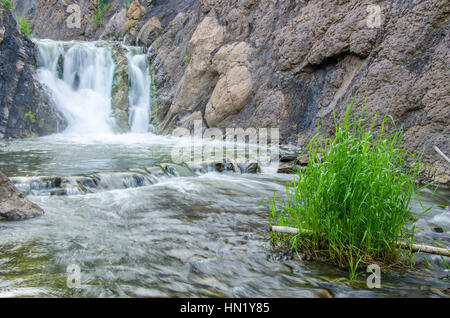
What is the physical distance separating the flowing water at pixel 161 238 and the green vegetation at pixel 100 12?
1799cm

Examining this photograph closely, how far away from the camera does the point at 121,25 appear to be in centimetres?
1942

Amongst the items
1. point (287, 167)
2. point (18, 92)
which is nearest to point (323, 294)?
point (287, 167)

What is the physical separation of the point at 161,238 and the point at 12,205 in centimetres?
186

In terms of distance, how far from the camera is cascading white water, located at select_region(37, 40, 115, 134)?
44.7 ft

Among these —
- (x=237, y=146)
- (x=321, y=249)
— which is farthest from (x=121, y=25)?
(x=321, y=249)

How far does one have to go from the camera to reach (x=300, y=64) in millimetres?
10328

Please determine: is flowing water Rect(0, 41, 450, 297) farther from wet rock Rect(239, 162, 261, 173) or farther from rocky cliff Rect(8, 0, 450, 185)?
rocky cliff Rect(8, 0, 450, 185)

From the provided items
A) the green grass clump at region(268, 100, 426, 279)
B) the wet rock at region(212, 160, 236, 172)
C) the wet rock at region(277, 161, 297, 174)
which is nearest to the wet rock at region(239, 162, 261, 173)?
the wet rock at region(212, 160, 236, 172)

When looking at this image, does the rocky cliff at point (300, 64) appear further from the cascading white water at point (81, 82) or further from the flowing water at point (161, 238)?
the flowing water at point (161, 238)

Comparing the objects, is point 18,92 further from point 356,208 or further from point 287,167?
point 356,208

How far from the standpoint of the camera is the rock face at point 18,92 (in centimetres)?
1068

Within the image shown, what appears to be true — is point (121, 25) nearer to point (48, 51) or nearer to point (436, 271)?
point (48, 51)

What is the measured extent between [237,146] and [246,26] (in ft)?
17.6

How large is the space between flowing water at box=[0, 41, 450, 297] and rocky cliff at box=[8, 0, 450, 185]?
2.70 meters
